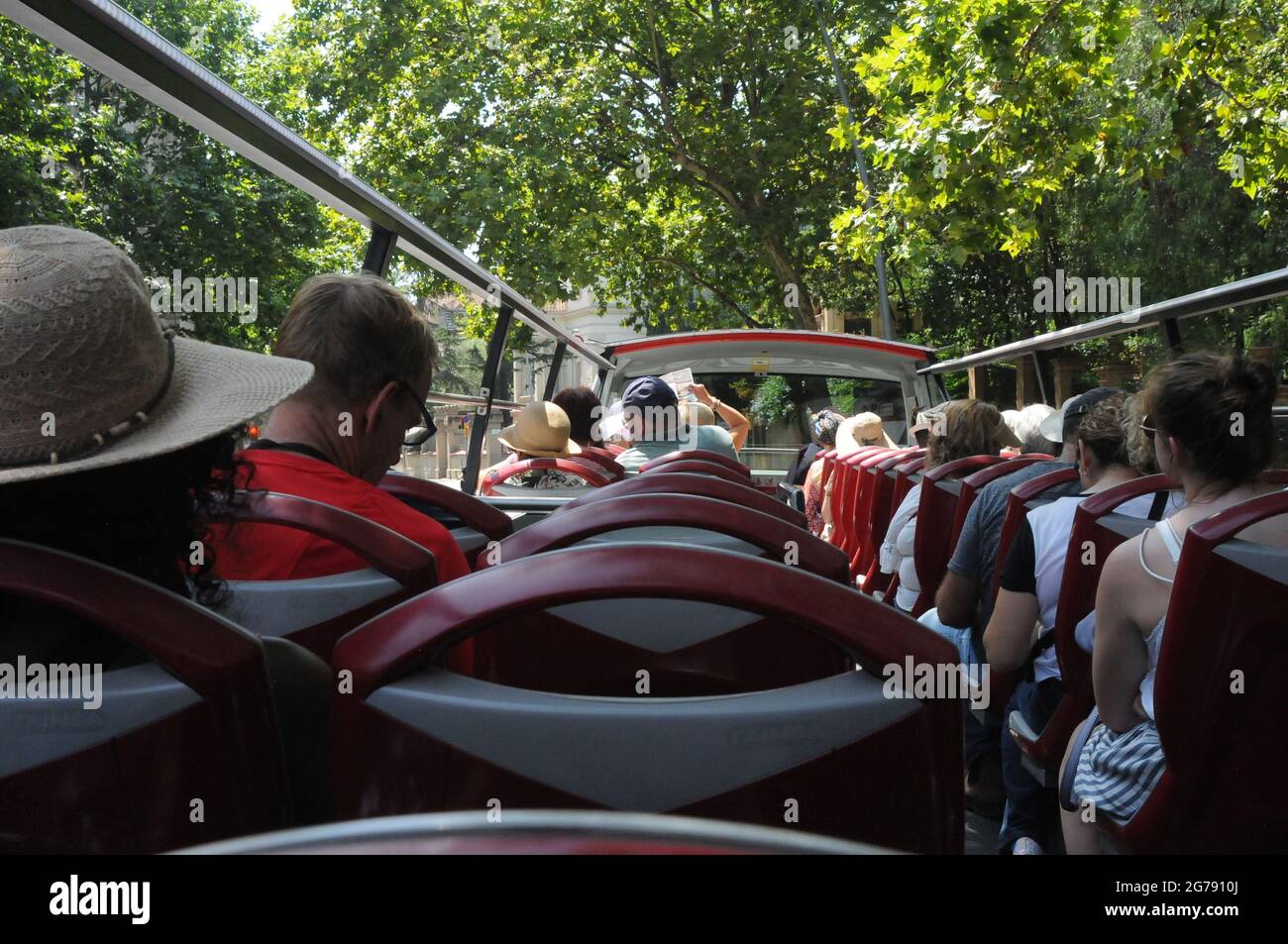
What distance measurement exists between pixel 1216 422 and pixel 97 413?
6.86 ft

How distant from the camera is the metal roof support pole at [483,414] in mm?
6238

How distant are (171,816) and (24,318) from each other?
54cm

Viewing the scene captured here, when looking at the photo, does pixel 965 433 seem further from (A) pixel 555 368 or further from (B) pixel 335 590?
(A) pixel 555 368

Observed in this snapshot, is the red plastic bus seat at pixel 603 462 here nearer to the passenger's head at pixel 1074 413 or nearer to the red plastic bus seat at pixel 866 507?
the red plastic bus seat at pixel 866 507

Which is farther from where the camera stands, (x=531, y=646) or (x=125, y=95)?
(x=125, y=95)

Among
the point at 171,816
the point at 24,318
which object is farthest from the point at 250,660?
the point at 24,318

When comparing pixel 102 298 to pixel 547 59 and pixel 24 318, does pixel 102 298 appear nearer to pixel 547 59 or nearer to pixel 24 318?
pixel 24 318

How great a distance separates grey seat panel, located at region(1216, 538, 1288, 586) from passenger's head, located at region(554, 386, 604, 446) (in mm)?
5163

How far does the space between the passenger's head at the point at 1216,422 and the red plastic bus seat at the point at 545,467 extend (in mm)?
2715

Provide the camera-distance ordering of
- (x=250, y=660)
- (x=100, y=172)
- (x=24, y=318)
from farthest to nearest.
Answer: (x=100, y=172)
(x=24, y=318)
(x=250, y=660)

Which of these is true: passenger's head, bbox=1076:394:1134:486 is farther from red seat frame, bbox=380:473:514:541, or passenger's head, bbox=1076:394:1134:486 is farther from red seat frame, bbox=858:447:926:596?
red seat frame, bbox=858:447:926:596

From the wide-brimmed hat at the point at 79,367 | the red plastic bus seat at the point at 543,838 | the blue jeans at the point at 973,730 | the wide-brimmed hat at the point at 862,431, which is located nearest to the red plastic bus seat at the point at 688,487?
the wide-brimmed hat at the point at 79,367

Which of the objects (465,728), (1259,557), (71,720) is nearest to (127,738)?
(71,720)

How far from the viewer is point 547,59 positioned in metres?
21.4
